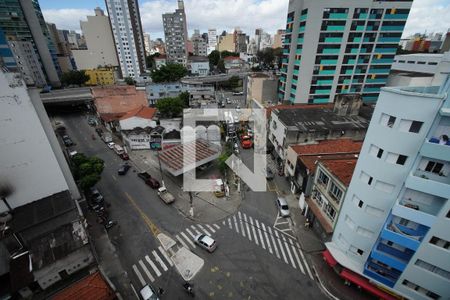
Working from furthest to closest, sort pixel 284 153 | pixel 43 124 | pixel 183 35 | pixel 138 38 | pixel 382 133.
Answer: pixel 183 35, pixel 138 38, pixel 284 153, pixel 43 124, pixel 382 133

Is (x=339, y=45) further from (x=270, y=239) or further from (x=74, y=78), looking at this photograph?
(x=74, y=78)

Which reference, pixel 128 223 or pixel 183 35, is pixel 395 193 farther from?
pixel 183 35

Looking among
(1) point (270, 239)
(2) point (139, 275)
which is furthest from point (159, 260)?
(1) point (270, 239)

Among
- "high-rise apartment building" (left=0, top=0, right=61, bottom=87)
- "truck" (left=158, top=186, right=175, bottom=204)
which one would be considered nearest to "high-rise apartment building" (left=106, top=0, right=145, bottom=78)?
"high-rise apartment building" (left=0, top=0, right=61, bottom=87)

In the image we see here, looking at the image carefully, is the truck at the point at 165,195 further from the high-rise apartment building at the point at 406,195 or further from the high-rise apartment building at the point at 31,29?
the high-rise apartment building at the point at 31,29

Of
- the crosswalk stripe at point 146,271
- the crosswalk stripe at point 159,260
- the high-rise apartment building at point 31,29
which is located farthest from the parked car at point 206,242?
the high-rise apartment building at point 31,29

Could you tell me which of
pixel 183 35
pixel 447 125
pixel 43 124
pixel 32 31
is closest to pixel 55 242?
pixel 43 124

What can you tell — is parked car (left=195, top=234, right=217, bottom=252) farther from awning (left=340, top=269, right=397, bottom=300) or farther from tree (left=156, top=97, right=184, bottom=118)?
tree (left=156, top=97, right=184, bottom=118)
